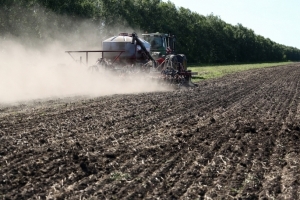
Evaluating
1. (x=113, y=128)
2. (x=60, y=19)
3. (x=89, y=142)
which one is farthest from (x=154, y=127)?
(x=60, y=19)

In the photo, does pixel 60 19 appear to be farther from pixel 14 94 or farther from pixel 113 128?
pixel 113 128

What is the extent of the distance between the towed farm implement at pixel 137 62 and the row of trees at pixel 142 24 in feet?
49.0

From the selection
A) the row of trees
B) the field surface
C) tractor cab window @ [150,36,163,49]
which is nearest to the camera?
the field surface

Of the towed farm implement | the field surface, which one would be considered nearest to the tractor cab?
the towed farm implement

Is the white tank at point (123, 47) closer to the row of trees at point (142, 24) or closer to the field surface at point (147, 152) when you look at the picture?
the field surface at point (147, 152)

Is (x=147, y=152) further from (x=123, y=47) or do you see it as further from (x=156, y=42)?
(x=156, y=42)

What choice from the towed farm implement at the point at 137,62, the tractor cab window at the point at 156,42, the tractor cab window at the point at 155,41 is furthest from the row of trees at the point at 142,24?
the towed farm implement at the point at 137,62

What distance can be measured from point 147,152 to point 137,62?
1461 centimetres

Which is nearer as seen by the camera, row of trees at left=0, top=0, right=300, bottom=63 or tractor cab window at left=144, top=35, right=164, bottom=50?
tractor cab window at left=144, top=35, right=164, bottom=50

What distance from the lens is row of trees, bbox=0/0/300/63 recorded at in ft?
117

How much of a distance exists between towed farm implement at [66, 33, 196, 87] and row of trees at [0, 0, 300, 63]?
1494 cm

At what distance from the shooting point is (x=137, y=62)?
22188 millimetres

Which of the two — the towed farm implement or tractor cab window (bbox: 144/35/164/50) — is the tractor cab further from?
the towed farm implement

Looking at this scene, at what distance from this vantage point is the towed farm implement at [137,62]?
21053 millimetres
